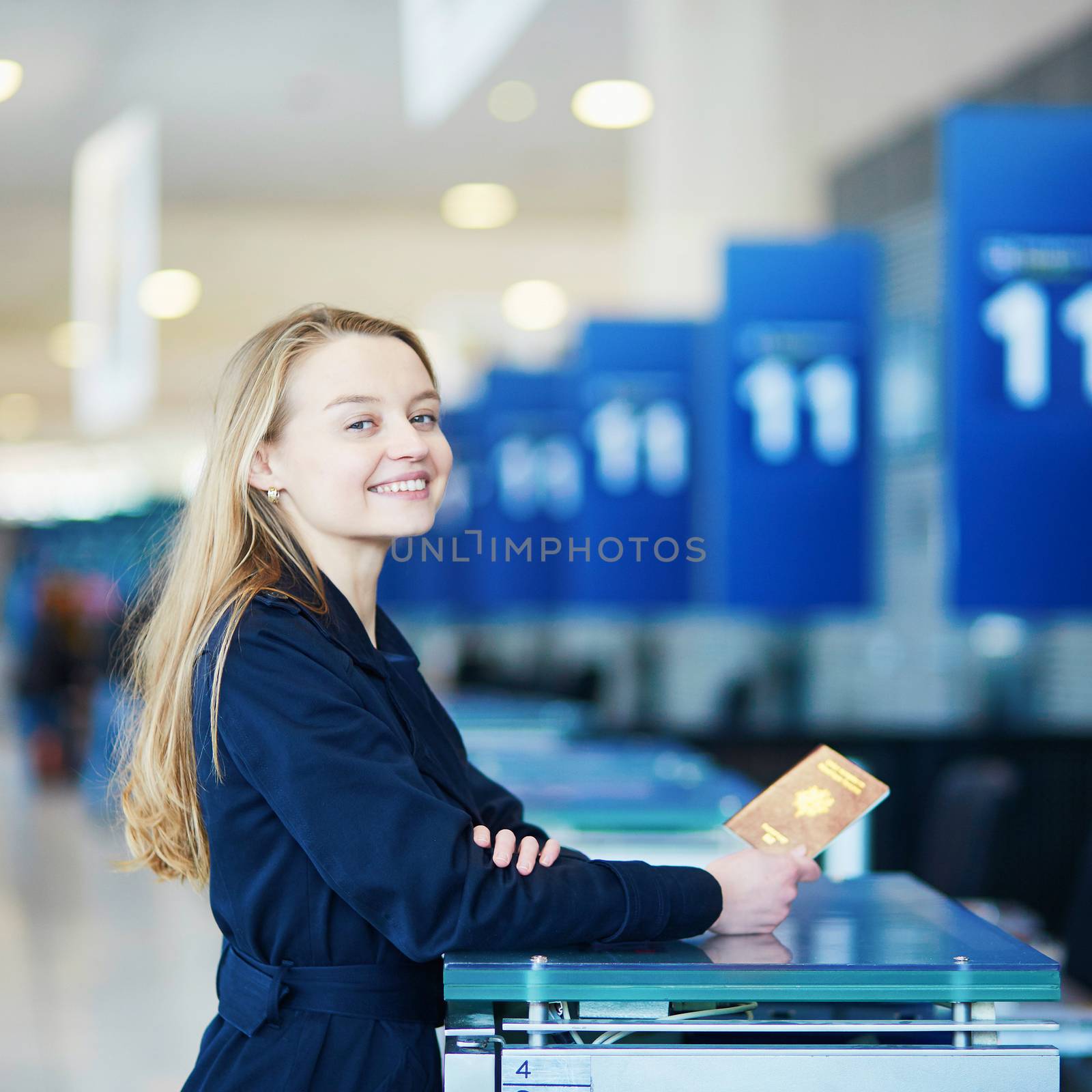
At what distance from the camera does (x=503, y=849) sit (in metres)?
1.52

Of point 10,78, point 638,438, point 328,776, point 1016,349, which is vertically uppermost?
point 10,78

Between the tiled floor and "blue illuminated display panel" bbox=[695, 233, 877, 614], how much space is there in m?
2.50

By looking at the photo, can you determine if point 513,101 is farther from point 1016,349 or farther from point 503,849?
point 503,849

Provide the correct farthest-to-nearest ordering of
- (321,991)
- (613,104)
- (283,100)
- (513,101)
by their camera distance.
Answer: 1. (513,101)
2. (283,100)
3. (613,104)
4. (321,991)

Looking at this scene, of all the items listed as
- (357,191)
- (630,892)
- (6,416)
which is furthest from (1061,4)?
(6,416)

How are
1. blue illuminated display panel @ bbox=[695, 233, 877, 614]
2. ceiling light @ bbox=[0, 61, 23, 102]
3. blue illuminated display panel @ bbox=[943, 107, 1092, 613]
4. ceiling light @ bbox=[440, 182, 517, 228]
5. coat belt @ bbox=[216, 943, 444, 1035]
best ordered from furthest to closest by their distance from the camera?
ceiling light @ bbox=[440, 182, 517, 228], ceiling light @ bbox=[0, 61, 23, 102], blue illuminated display panel @ bbox=[695, 233, 877, 614], blue illuminated display panel @ bbox=[943, 107, 1092, 613], coat belt @ bbox=[216, 943, 444, 1035]

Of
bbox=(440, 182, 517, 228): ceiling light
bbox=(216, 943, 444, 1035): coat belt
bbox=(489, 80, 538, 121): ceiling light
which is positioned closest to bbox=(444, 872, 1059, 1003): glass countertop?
bbox=(216, 943, 444, 1035): coat belt

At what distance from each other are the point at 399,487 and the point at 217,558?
0.21 metres

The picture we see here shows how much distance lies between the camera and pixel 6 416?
2328 cm

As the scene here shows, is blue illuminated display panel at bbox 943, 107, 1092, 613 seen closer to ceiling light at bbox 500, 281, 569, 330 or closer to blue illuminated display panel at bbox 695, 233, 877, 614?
blue illuminated display panel at bbox 695, 233, 877, 614

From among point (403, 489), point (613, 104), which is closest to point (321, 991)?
point (403, 489)

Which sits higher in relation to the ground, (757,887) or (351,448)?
(351,448)

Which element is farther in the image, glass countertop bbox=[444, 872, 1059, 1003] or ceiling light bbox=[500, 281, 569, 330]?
ceiling light bbox=[500, 281, 569, 330]

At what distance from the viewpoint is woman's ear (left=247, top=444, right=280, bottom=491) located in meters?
1.71
